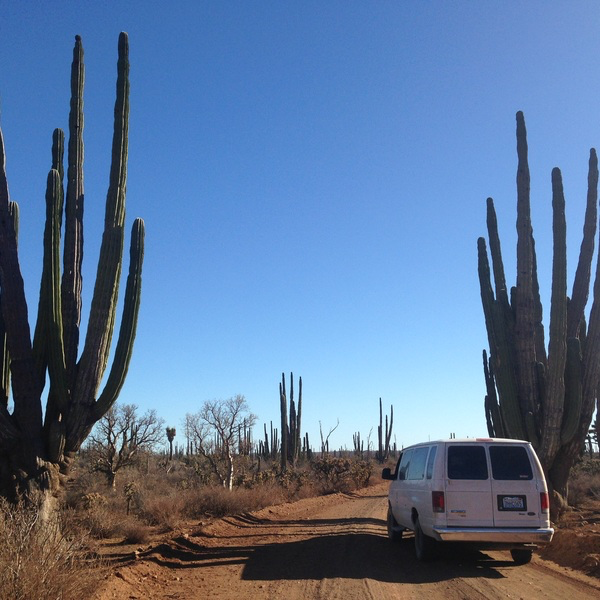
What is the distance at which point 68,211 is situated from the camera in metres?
14.3

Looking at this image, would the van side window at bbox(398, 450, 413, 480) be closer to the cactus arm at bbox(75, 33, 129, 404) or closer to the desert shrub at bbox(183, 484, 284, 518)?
the cactus arm at bbox(75, 33, 129, 404)

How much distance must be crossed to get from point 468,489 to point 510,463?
Answer: 849 millimetres

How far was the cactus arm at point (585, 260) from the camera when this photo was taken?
65.5 feet

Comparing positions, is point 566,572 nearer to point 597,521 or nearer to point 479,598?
point 479,598

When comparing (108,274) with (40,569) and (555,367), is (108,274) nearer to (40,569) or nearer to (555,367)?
(40,569)

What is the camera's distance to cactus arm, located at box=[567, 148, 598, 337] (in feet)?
65.5

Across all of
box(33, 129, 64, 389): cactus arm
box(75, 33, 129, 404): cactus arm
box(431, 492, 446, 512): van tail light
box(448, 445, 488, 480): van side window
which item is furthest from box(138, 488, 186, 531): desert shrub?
box(448, 445, 488, 480): van side window

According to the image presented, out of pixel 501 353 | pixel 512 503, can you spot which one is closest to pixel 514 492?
pixel 512 503

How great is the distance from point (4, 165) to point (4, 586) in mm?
9834

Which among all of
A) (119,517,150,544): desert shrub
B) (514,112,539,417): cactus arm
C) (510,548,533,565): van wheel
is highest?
(514,112,539,417): cactus arm

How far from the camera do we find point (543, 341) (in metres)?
20.2

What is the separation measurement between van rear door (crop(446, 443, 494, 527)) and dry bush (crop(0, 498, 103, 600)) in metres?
5.23

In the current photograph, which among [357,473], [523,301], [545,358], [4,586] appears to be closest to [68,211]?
[4,586]

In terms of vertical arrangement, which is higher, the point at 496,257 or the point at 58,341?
the point at 496,257
